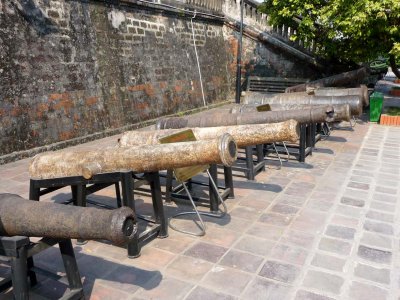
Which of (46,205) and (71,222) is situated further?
(46,205)

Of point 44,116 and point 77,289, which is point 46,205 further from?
point 44,116

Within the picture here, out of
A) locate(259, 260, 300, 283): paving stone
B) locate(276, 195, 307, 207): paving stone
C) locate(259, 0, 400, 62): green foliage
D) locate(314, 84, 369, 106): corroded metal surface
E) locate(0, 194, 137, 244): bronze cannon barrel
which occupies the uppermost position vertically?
locate(259, 0, 400, 62): green foliage

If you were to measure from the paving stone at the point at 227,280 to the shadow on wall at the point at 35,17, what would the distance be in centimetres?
687

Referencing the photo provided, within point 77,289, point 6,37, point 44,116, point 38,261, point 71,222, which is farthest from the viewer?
point 44,116

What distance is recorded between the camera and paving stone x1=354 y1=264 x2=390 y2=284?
3.46 metres

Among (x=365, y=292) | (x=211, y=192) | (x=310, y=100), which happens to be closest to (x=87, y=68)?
(x=310, y=100)

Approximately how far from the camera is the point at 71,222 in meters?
2.48

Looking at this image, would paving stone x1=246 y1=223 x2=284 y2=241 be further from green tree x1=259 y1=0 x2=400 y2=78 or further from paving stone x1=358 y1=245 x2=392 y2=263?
green tree x1=259 y1=0 x2=400 y2=78

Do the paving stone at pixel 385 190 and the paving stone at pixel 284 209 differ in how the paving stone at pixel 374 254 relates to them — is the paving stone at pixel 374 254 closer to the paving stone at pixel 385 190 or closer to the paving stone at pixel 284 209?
the paving stone at pixel 284 209

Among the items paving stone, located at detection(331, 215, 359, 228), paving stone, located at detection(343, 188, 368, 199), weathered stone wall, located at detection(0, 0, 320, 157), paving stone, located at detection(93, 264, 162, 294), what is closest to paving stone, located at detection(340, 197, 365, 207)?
paving stone, located at detection(343, 188, 368, 199)

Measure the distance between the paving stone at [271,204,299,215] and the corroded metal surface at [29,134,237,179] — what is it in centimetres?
179

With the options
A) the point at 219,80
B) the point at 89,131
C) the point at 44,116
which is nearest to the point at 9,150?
the point at 44,116

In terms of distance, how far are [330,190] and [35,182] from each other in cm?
412

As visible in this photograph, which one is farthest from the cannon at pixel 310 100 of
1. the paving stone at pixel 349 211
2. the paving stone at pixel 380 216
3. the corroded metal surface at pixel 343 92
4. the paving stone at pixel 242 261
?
the paving stone at pixel 242 261
